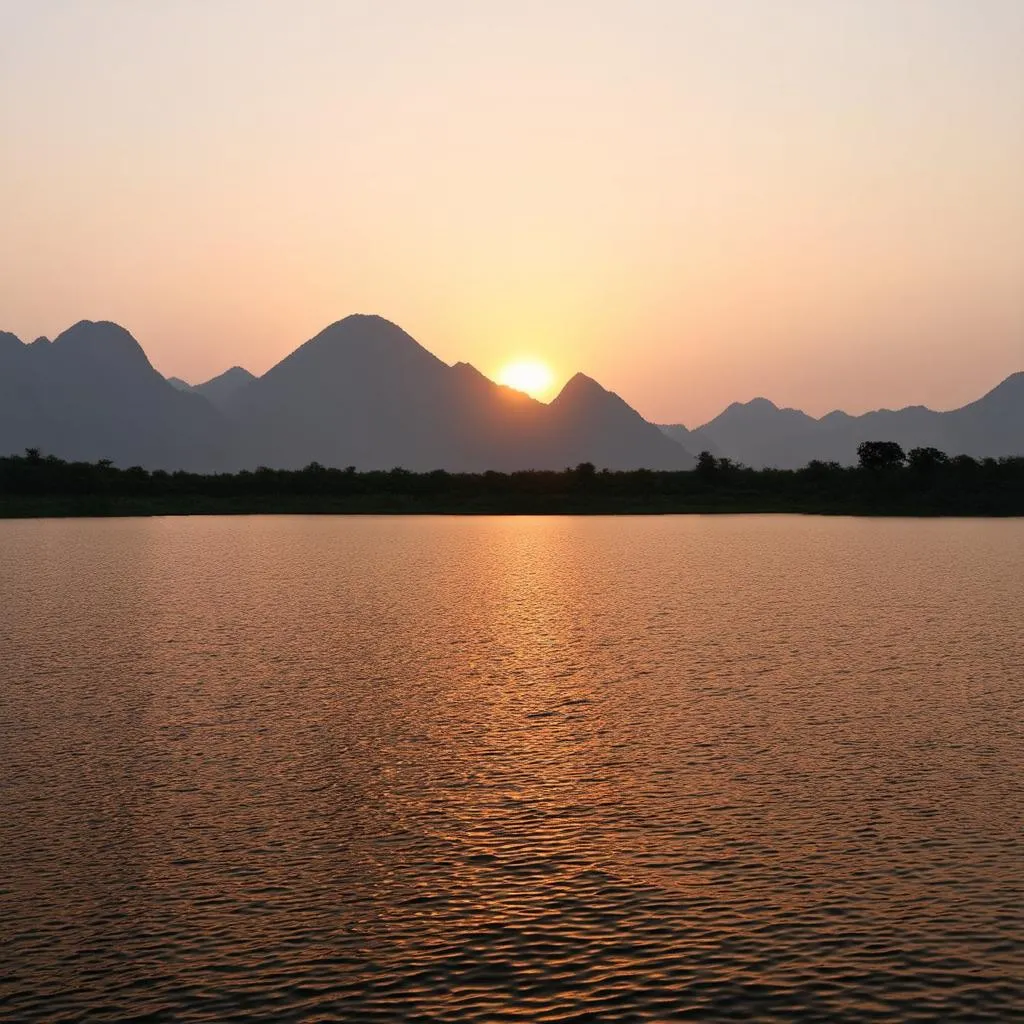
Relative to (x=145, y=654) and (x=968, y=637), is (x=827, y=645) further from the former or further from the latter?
(x=145, y=654)

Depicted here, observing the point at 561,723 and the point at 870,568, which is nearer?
the point at 561,723

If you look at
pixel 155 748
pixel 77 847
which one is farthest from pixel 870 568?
pixel 77 847

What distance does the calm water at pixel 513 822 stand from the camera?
683 inches

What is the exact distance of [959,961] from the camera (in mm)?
17922

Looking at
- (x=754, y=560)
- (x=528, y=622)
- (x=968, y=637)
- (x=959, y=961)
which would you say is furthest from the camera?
(x=754, y=560)

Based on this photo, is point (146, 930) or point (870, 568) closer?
point (146, 930)

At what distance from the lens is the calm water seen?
1734cm

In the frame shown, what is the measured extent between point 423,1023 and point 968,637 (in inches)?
1801

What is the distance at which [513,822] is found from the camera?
25.2 metres

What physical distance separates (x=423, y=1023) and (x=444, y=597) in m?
62.1

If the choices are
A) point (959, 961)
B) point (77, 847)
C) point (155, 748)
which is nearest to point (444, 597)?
point (155, 748)

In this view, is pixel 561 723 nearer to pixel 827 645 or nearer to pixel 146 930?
pixel 146 930

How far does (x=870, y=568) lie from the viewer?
325 ft

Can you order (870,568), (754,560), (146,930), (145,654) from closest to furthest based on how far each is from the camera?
(146,930), (145,654), (870,568), (754,560)
